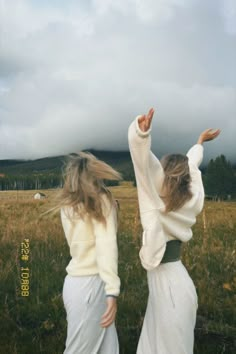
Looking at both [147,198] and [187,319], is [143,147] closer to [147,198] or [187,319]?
[147,198]

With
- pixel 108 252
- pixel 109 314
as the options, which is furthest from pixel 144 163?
pixel 109 314

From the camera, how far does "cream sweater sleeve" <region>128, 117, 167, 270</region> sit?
3143mm

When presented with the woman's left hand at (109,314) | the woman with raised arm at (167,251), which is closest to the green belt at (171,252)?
the woman with raised arm at (167,251)

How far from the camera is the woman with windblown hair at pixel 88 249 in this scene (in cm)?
347

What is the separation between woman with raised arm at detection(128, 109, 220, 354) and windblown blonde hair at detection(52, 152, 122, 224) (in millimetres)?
319

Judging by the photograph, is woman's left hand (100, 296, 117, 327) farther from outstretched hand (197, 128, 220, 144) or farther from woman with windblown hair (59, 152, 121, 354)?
outstretched hand (197, 128, 220, 144)

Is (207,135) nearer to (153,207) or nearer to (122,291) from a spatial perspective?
(153,207)

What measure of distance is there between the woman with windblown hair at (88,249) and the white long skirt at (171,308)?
0.38 metres

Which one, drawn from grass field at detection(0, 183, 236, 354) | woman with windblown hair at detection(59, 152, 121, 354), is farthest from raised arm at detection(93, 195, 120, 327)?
grass field at detection(0, 183, 236, 354)

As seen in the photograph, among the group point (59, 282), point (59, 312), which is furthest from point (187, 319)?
point (59, 282)

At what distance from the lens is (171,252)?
12.1ft

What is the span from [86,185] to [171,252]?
87 cm

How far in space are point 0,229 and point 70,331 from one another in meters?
7.34

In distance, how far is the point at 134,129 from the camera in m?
3.11
